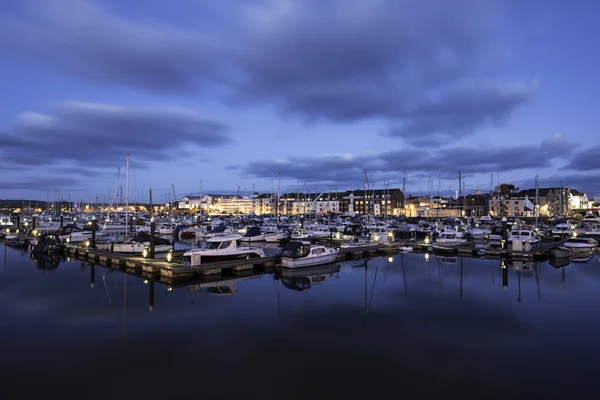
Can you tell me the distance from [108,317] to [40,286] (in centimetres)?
1103

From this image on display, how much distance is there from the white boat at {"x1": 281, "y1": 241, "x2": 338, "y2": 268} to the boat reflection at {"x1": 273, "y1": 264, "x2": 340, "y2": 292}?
438 millimetres

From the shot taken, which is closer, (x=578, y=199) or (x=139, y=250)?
(x=139, y=250)

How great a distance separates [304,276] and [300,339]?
14270 mm

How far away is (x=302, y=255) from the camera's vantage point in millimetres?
32969

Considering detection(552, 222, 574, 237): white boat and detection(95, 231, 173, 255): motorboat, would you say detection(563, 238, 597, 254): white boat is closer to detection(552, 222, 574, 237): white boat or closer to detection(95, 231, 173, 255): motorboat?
detection(552, 222, 574, 237): white boat

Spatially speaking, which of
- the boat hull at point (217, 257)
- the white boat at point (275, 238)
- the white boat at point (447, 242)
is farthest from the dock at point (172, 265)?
the white boat at point (275, 238)

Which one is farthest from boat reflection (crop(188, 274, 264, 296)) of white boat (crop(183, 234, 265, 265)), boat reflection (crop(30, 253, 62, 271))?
boat reflection (crop(30, 253, 62, 271))

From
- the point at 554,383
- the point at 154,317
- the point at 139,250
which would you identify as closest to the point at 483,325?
the point at 554,383

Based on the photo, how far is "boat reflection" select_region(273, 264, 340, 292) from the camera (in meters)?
27.4

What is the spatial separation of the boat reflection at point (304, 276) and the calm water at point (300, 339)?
613 millimetres

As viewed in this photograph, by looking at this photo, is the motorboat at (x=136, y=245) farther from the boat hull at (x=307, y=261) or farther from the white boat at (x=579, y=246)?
the white boat at (x=579, y=246)

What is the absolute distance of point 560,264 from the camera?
35750 mm

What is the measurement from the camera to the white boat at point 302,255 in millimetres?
32625

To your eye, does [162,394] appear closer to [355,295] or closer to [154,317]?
[154,317]
